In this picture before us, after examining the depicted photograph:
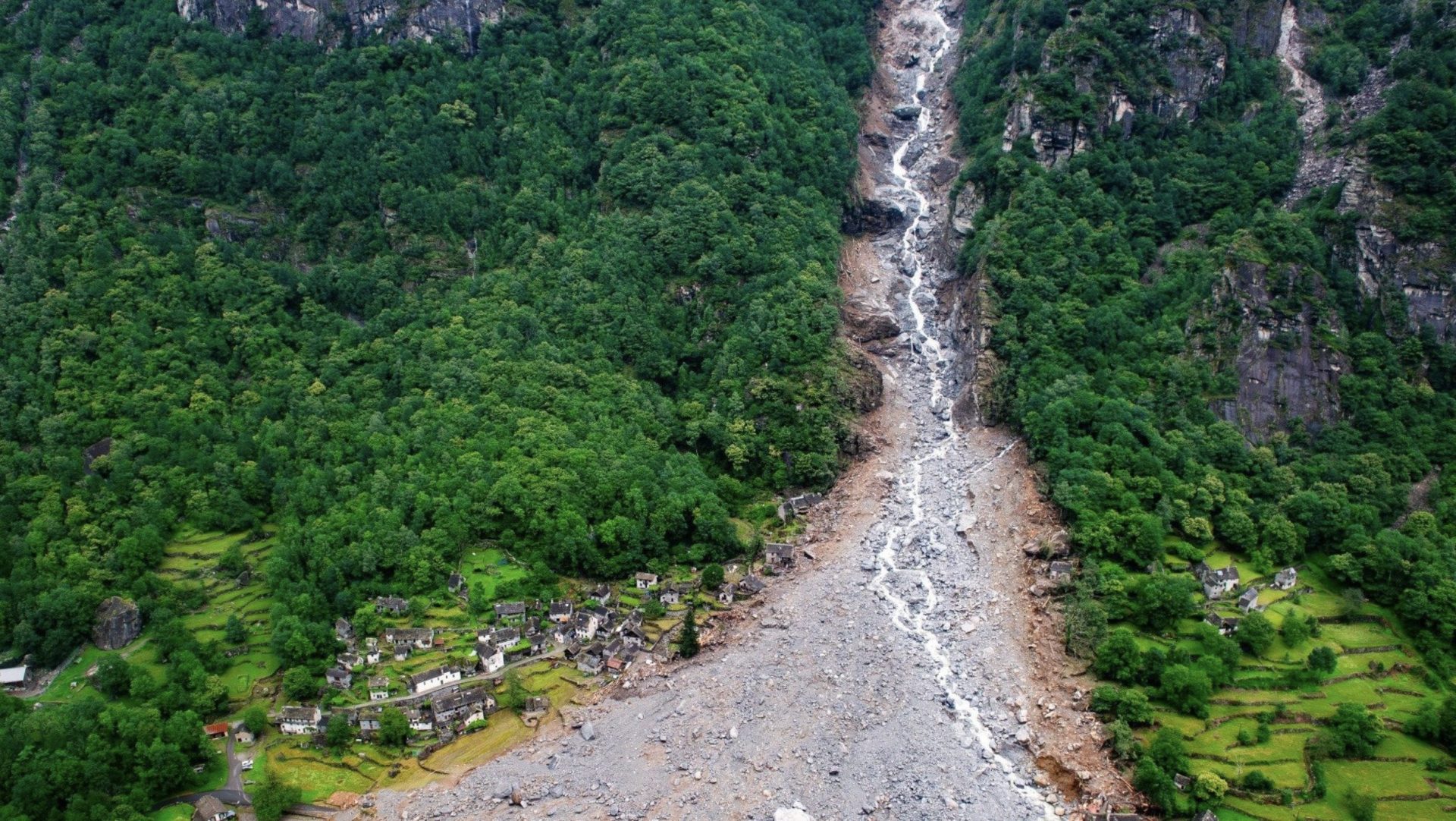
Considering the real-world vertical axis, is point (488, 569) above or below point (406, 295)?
below

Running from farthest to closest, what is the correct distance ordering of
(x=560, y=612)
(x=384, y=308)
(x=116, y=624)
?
(x=384, y=308) → (x=560, y=612) → (x=116, y=624)

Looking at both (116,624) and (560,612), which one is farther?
(560,612)

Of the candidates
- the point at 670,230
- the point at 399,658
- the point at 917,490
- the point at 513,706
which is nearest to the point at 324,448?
the point at 399,658

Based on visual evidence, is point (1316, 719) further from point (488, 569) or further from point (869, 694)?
point (488, 569)

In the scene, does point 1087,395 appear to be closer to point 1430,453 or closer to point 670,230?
point 1430,453

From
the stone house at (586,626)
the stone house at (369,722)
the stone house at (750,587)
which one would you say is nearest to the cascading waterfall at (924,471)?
the stone house at (750,587)

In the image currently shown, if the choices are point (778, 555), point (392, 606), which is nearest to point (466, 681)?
point (392, 606)
